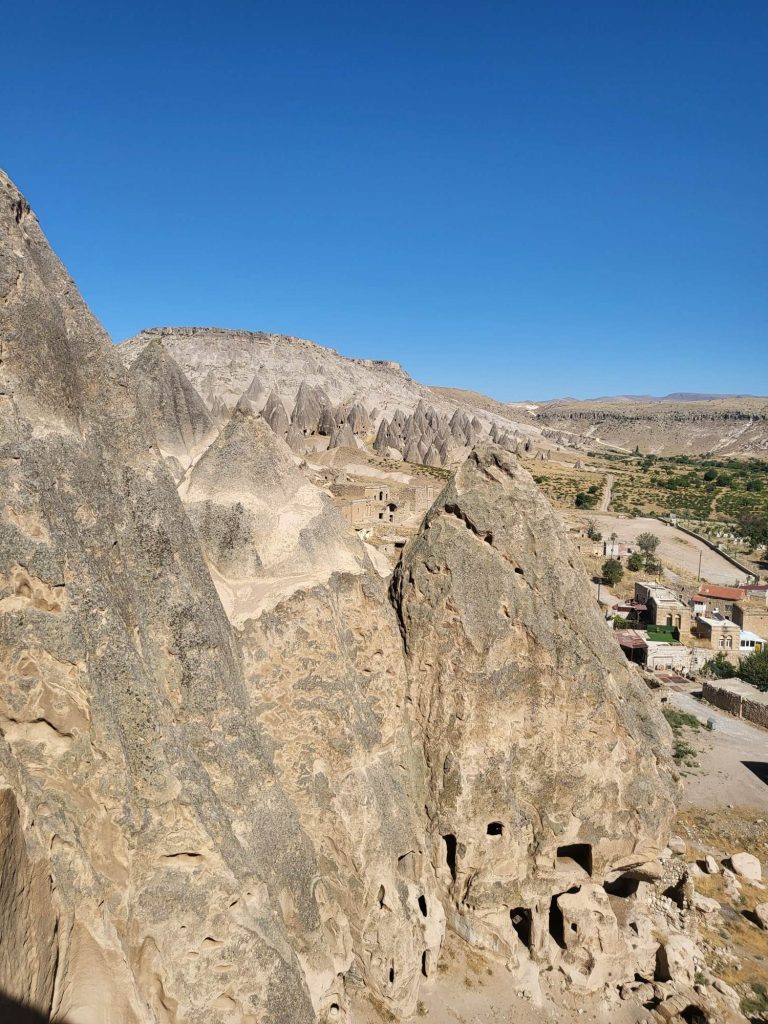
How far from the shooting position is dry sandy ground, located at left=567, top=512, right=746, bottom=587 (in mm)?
34806

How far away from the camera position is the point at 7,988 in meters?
2.80

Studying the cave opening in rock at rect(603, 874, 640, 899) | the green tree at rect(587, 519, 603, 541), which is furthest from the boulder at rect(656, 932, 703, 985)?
the green tree at rect(587, 519, 603, 541)

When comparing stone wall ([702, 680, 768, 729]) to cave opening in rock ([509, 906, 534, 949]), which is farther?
stone wall ([702, 680, 768, 729])

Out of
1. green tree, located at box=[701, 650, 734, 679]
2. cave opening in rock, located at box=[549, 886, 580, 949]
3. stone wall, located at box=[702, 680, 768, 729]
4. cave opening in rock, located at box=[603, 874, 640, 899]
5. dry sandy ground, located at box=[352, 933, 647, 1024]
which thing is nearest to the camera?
dry sandy ground, located at box=[352, 933, 647, 1024]

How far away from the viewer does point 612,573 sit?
98.8ft

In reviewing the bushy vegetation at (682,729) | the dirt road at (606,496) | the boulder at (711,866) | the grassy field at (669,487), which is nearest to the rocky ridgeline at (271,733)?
the boulder at (711,866)

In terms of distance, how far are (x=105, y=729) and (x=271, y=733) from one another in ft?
5.75

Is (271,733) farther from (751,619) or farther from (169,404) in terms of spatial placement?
(751,619)

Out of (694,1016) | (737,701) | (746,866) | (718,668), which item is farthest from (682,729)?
(694,1016)

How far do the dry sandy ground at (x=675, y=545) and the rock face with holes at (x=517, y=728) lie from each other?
30.2 m

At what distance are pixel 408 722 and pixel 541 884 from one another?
2129mm

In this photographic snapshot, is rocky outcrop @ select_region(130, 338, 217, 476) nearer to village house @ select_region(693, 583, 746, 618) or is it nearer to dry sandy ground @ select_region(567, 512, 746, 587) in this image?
village house @ select_region(693, 583, 746, 618)

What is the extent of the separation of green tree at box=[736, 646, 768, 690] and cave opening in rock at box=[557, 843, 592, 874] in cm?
1574

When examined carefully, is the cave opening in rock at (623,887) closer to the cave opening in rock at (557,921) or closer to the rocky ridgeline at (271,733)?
the rocky ridgeline at (271,733)
